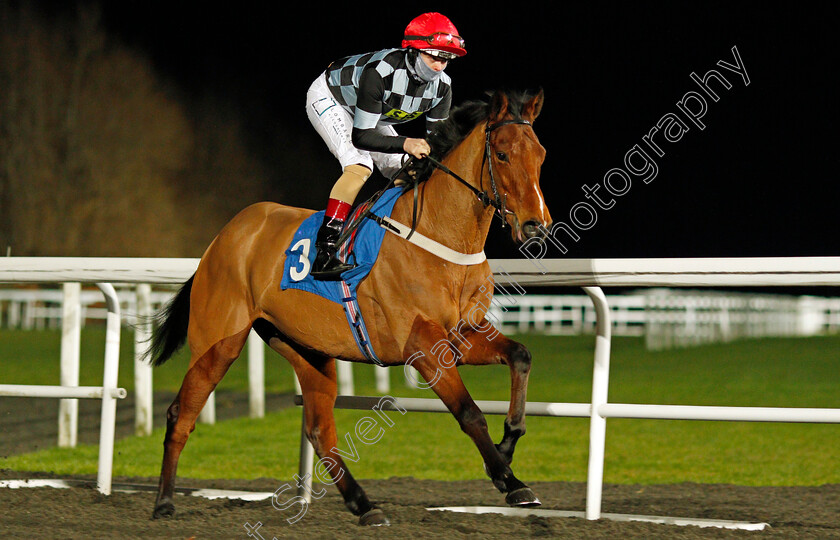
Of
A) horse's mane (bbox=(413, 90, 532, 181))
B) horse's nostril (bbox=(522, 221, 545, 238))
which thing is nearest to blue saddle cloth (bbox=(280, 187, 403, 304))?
horse's mane (bbox=(413, 90, 532, 181))

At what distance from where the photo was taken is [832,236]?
2361cm

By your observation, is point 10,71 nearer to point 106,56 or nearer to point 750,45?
point 106,56

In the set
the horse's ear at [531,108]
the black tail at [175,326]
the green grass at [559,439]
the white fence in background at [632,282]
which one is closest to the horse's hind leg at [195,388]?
the black tail at [175,326]

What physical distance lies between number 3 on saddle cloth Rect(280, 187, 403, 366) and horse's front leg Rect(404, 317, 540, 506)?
0.93 feet

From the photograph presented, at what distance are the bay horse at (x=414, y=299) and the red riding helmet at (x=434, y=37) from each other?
0.21 m

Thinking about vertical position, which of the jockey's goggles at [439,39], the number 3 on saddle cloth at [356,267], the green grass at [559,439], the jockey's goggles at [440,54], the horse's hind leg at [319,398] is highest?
the jockey's goggles at [439,39]

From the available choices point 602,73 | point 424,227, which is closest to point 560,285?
point 424,227

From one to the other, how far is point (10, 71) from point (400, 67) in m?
17.2

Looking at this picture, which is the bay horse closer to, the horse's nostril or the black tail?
the horse's nostril

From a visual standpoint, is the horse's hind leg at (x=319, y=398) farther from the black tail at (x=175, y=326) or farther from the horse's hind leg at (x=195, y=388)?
the black tail at (x=175, y=326)

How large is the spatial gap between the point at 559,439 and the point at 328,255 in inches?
167

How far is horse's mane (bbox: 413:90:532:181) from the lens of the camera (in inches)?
129

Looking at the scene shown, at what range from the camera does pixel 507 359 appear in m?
3.13

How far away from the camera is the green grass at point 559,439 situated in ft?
18.4
